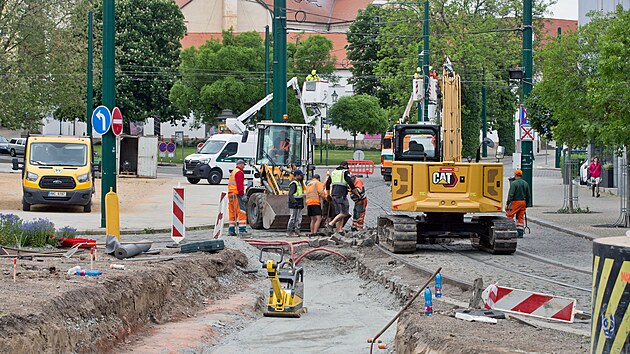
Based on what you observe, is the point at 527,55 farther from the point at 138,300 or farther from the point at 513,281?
the point at 138,300

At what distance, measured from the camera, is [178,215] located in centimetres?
1902

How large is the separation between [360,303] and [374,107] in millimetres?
63149

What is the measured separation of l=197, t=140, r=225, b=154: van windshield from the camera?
49.2 metres

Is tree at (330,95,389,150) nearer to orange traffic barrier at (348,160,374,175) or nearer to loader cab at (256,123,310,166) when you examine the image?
orange traffic barrier at (348,160,374,175)

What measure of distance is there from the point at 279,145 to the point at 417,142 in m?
6.50

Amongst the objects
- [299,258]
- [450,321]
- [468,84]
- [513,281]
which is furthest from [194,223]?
[468,84]

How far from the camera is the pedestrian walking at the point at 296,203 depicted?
2402 centimetres

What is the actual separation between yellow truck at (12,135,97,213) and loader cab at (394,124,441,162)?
11211 mm

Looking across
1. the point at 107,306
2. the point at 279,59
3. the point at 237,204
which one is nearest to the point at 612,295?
the point at 107,306

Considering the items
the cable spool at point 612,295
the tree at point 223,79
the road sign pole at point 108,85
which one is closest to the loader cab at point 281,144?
the road sign pole at point 108,85

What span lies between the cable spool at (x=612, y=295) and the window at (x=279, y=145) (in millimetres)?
21781

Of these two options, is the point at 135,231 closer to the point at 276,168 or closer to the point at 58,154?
the point at 276,168

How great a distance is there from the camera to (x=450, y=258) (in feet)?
64.8

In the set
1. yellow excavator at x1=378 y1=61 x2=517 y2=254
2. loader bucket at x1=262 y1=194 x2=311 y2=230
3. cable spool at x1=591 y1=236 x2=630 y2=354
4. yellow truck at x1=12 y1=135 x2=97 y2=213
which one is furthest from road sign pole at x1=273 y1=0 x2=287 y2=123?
cable spool at x1=591 y1=236 x2=630 y2=354
